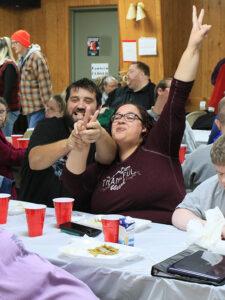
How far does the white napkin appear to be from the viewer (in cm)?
186

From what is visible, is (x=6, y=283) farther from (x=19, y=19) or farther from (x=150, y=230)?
(x=19, y=19)

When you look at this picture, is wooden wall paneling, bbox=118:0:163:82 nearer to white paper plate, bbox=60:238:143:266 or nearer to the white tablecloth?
the white tablecloth

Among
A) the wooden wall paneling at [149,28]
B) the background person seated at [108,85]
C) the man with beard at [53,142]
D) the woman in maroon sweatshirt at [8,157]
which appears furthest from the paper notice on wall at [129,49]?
the man with beard at [53,142]

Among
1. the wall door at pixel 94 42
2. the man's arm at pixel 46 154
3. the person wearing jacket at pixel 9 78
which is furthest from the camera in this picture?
the wall door at pixel 94 42

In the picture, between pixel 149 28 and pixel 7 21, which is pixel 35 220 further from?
pixel 7 21

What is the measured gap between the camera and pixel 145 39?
7.78 meters

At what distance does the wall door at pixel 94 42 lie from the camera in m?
9.30

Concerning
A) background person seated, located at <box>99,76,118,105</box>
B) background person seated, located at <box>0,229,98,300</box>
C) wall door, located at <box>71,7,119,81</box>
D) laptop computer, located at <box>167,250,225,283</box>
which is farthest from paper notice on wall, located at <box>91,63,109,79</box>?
background person seated, located at <box>0,229,98,300</box>

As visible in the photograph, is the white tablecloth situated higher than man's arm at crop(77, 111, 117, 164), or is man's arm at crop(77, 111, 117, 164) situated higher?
man's arm at crop(77, 111, 117, 164)

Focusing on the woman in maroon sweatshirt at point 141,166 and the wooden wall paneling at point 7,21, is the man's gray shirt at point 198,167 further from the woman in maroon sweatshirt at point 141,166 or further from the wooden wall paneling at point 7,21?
the wooden wall paneling at point 7,21

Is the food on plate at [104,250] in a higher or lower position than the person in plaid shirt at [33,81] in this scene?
lower

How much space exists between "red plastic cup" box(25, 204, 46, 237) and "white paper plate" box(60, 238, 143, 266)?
20 cm

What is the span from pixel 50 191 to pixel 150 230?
3.13ft

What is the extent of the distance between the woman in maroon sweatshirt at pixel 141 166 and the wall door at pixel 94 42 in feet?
22.1
